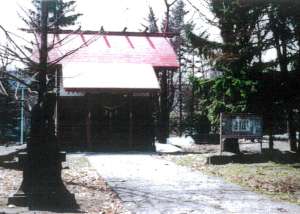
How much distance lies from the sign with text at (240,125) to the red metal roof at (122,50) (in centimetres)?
652

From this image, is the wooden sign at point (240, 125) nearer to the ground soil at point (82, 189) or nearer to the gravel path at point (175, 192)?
the gravel path at point (175, 192)

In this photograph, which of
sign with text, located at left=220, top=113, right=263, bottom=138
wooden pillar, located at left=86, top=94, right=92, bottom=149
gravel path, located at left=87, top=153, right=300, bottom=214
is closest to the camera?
gravel path, located at left=87, top=153, right=300, bottom=214

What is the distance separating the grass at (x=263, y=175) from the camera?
11356 millimetres

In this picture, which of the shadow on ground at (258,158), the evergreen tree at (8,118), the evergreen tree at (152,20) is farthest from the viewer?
the evergreen tree at (152,20)

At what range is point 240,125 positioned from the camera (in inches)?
699

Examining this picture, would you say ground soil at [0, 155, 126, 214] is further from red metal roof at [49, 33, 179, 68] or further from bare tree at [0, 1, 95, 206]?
red metal roof at [49, 33, 179, 68]

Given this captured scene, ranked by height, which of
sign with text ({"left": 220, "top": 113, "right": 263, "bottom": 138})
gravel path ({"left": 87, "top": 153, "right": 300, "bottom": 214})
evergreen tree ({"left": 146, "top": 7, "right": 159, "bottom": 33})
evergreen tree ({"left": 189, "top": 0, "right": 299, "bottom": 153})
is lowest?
gravel path ({"left": 87, "top": 153, "right": 300, "bottom": 214})

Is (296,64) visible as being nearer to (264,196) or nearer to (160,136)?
(264,196)

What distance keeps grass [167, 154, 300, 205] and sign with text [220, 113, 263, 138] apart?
4.61 feet

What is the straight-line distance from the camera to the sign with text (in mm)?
17609

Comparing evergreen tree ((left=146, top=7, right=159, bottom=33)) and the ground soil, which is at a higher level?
evergreen tree ((left=146, top=7, right=159, bottom=33))

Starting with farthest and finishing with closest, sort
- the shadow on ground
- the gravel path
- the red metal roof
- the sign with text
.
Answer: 1. the red metal roof
2. the sign with text
3. the shadow on ground
4. the gravel path

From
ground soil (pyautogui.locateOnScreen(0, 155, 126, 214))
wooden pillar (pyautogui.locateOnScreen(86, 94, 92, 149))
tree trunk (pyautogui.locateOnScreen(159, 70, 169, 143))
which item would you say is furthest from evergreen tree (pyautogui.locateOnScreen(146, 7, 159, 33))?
ground soil (pyautogui.locateOnScreen(0, 155, 126, 214))

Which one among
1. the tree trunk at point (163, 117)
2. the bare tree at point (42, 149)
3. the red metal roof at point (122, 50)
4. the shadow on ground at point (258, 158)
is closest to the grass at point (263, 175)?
the shadow on ground at point (258, 158)
